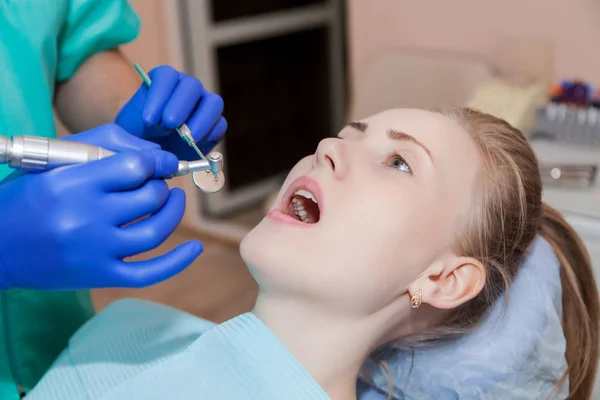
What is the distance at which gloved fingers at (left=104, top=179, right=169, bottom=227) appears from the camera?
747mm

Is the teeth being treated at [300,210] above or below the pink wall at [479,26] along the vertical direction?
below

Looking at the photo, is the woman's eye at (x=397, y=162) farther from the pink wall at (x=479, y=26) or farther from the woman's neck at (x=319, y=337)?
the pink wall at (x=479, y=26)

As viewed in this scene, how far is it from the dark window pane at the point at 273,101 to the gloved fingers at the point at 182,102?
2.10 metres

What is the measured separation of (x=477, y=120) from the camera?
3.34 feet

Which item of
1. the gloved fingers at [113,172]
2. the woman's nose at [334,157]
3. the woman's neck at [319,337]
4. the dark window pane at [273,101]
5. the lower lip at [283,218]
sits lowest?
the dark window pane at [273,101]

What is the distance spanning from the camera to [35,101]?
100 centimetres

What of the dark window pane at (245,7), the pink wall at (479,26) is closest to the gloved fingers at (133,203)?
the pink wall at (479,26)

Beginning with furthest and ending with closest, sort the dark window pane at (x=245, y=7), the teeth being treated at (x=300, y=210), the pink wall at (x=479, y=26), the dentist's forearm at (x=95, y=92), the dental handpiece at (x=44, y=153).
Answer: the dark window pane at (x=245, y=7) → the pink wall at (x=479, y=26) → the dentist's forearm at (x=95, y=92) → the teeth being treated at (x=300, y=210) → the dental handpiece at (x=44, y=153)

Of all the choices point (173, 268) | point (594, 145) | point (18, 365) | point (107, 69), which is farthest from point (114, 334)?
point (594, 145)

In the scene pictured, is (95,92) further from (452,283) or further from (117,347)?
(452,283)

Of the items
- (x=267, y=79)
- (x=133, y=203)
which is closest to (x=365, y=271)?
(x=133, y=203)

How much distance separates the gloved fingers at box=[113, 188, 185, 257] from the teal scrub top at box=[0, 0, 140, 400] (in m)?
0.32

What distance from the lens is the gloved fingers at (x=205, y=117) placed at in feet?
3.29

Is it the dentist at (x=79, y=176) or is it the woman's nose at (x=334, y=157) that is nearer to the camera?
the dentist at (x=79, y=176)
